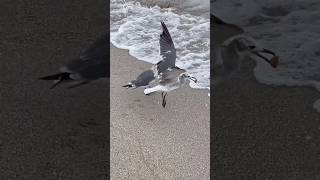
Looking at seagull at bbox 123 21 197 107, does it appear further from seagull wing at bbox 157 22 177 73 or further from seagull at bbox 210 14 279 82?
seagull at bbox 210 14 279 82

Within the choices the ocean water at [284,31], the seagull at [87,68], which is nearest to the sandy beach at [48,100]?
the seagull at [87,68]

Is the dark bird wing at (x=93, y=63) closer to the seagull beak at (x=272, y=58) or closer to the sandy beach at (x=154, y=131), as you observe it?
the sandy beach at (x=154, y=131)

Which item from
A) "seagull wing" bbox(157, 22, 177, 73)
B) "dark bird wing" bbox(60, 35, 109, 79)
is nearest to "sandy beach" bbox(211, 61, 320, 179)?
"seagull wing" bbox(157, 22, 177, 73)

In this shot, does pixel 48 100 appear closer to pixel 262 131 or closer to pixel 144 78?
pixel 144 78

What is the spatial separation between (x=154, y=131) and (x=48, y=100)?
370 millimetres

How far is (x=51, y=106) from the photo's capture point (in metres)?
1.54

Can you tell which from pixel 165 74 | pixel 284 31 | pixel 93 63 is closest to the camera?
pixel 165 74

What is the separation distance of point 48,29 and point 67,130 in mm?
397

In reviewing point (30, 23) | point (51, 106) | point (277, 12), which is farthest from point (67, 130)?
point (277, 12)

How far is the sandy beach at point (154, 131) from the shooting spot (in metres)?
1.41

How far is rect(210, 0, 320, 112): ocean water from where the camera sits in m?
1.68

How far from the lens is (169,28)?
5.00 ft

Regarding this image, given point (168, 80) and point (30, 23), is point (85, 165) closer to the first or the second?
point (168, 80)

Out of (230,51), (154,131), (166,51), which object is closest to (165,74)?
(166,51)
